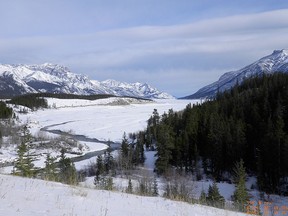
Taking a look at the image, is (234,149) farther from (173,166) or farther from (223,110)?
(223,110)

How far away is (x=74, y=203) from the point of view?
9.79 m

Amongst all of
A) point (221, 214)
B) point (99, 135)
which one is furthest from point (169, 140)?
point (221, 214)

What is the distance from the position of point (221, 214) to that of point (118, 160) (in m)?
64.6

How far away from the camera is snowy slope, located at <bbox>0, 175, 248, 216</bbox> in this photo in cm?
877

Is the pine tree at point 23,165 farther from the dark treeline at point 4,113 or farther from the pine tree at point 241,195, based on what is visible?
the dark treeline at point 4,113

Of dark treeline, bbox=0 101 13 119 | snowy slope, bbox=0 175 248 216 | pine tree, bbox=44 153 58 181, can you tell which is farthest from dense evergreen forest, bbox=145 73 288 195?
dark treeline, bbox=0 101 13 119

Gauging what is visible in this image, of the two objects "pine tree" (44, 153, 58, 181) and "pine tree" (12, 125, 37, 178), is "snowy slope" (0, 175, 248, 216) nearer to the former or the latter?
"pine tree" (44, 153, 58, 181)

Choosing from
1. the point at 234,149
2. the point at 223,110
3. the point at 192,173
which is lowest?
→ the point at 192,173

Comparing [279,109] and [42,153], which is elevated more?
[279,109]

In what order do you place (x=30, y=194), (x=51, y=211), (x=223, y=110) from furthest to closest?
(x=223, y=110) → (x=30, y=194) → (x=51, y=211)

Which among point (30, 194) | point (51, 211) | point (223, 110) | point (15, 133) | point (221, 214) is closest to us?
point (51, 211)

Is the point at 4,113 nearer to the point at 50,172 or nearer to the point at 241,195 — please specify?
the point at 241,195

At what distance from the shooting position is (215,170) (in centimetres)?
7006

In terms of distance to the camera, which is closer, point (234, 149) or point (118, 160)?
point (234, 149)
